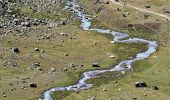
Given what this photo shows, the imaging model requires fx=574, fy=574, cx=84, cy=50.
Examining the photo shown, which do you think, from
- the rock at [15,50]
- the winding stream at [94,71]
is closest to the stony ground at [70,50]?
the rock at [15,50]

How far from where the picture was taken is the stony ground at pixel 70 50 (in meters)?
72.4

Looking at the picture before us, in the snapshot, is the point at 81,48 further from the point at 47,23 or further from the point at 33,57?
the point at 47,23

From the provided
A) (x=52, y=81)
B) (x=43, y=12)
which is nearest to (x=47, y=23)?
(x=43, y=12)

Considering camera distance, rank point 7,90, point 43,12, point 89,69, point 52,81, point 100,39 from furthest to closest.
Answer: point 43,12 < point 100,39 < point 89,69 < point 52,81 < point 7,90

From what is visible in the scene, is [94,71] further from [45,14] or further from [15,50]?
[45,14]

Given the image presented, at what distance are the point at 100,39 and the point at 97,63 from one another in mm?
16413

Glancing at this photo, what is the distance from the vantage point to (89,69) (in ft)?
268

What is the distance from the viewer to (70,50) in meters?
92.1

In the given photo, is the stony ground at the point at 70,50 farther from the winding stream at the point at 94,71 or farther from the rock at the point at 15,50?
the winding stream at the point at 94,71

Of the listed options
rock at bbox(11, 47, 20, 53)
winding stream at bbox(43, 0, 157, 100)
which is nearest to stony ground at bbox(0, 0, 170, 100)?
rock at bbox(11, 47, 20, 53)

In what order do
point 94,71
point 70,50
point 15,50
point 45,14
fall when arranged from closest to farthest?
1. point 94,71
2. point 15,50
3. point 70,50
4. point 45,14

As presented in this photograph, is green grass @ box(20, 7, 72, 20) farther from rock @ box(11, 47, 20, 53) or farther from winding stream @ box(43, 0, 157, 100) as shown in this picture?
rock @ box(11, 47, 20, 53)

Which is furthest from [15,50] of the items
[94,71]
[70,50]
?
[94,71]

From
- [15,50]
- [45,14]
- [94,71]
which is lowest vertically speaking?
[94,71]
